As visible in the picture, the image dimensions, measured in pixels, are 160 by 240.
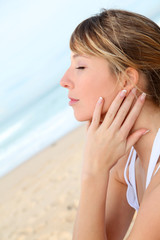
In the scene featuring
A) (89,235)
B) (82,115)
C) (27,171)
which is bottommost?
(27,171)

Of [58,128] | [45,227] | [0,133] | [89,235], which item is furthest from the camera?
[0,133]

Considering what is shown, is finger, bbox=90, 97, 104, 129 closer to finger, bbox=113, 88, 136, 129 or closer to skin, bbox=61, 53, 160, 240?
skin, bbox=61, 53, 160, 240

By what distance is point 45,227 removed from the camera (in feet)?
17.7

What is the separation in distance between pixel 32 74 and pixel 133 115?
72.3 ft

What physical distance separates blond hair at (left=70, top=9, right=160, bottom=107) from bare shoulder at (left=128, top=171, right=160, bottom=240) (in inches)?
27.3

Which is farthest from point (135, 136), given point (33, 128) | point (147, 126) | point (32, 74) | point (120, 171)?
point (32, 74)

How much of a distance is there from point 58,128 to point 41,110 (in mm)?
6013

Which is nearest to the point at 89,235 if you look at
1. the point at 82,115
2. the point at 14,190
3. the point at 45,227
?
the point at 82,115

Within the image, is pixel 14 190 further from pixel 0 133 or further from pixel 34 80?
pixel 34 80

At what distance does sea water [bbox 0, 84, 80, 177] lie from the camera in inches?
481

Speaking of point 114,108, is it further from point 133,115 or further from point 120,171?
point 120,171

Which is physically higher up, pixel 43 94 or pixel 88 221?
pixel 88 221

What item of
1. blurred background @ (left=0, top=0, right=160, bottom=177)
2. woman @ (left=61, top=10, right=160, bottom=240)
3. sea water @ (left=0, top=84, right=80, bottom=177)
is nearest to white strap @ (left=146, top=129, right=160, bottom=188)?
woman @ (left=61, top=10, right=160, bottom=240)

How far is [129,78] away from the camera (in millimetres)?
1948
